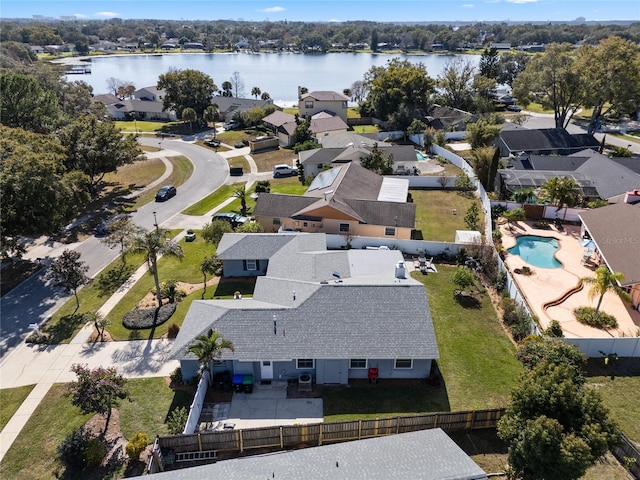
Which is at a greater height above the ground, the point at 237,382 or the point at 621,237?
the point at 621,237

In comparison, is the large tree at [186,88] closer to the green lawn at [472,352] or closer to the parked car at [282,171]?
the parked car at [282,171]

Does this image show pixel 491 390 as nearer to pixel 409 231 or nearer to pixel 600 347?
pixel 600 347

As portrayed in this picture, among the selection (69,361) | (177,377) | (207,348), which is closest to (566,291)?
(207,348)

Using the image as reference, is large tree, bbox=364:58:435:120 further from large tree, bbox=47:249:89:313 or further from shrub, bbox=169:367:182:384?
shrub, bbox=169:367:182:384

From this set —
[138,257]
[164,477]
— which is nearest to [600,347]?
[164,477]

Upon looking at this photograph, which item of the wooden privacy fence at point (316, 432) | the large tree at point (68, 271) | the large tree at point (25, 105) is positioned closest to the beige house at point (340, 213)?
the large tree at point (68, 271)

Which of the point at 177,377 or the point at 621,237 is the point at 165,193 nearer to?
the point at 177,377

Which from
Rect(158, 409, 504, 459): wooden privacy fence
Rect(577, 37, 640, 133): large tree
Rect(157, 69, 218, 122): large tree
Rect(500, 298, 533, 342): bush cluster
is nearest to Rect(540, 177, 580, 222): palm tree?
Rect(500, 298, 533, 342): bush cluster
